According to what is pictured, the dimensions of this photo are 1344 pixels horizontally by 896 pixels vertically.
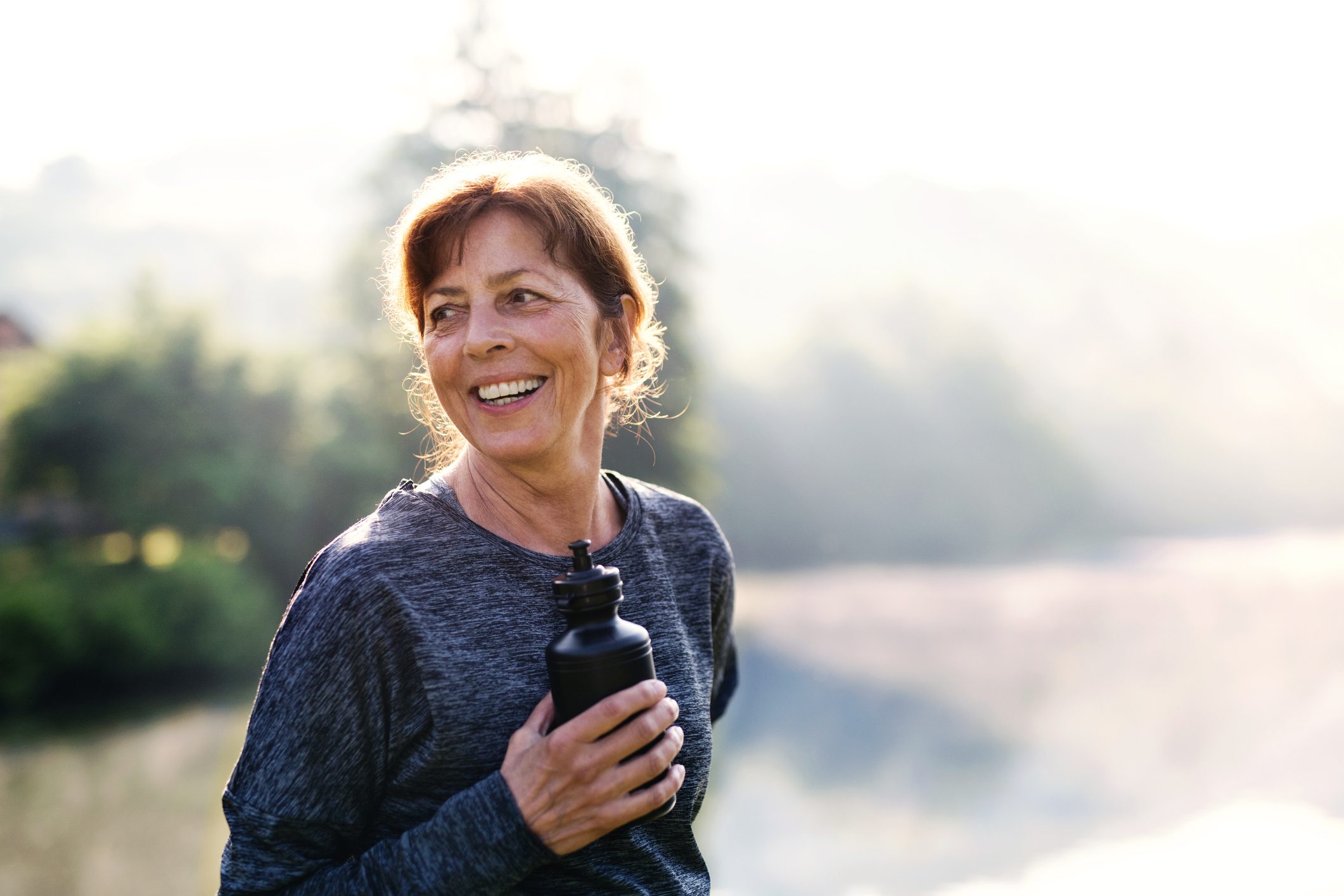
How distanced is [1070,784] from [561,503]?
7.20 meters

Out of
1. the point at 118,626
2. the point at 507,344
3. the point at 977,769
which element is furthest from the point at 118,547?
the point at 507,344

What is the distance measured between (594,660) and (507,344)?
1.46 ft

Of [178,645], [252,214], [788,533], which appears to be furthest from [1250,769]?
[252,214]

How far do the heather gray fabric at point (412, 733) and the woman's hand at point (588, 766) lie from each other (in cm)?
2

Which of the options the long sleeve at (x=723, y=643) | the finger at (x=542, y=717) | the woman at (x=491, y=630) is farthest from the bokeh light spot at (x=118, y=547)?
the finger at (x=542, y=717)

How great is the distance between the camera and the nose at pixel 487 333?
1.27m

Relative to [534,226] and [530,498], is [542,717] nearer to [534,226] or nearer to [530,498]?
[530,498]

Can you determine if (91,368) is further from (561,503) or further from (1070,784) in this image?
(561,503)

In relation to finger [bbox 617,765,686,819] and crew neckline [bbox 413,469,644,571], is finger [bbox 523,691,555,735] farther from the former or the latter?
crew neckline [bbox 413,469,644,571]

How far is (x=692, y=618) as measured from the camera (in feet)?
5.01

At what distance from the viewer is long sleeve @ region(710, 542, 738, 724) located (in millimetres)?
1653

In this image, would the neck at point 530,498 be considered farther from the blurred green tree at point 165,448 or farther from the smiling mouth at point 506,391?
the blurred green tree at point 165,448

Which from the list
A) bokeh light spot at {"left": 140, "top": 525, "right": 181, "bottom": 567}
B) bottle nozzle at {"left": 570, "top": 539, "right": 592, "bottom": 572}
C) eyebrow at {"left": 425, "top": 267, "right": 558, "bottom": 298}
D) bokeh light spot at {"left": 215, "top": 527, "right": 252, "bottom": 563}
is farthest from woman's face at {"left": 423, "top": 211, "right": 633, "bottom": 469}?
bokeh light spot at {"left": 215, "top": 527, "right": 252, "bottom": 563}

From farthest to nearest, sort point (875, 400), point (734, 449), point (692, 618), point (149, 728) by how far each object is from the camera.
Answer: point (875, 400) < point (734, 449) < point (149, 728) < point (692, 618)
